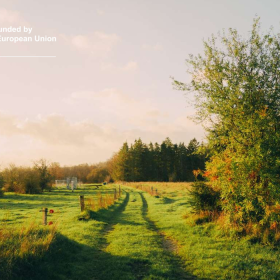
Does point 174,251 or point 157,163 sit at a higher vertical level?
point 157,163

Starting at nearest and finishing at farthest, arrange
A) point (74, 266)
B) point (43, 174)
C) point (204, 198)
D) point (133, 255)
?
point (74, 266)
point (133, 255)
point (204, 198)
point (43, 174)

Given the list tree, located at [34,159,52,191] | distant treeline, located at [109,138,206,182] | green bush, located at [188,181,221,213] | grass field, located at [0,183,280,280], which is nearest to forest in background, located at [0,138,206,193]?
distant treeline, located at [109,138,206,182]

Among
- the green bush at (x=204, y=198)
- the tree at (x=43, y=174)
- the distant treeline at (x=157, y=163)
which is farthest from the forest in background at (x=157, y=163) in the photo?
the green bush at (x=204, y=198)

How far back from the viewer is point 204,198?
16.6m

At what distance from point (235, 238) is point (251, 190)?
246 cm

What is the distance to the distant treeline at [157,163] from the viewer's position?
9175cm

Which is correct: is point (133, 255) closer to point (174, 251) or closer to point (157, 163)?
point (174, 251)

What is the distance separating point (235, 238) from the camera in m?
12.2

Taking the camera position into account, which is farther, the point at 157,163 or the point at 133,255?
the point at 157,163

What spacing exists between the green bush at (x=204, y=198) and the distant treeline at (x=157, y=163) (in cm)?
7269

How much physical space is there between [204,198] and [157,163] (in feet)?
260

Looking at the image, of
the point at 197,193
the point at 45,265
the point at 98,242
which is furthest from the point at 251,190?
the point at 45,265

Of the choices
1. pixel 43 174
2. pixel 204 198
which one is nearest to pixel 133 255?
pixel 204 198

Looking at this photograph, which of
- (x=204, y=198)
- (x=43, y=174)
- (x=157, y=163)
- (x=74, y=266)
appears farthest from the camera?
(x=157, y=163)
